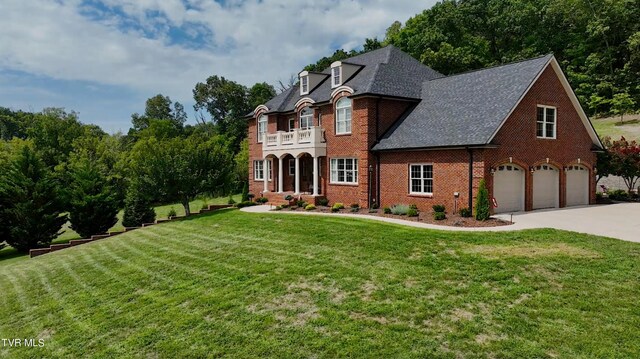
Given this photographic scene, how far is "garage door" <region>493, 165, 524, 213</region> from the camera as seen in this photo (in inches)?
779

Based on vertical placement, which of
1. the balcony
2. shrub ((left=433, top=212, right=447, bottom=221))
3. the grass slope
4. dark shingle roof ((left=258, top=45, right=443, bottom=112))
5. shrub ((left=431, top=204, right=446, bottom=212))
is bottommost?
the grass slope

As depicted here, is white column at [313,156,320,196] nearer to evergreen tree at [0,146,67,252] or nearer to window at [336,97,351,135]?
window at [336,97,351,135]

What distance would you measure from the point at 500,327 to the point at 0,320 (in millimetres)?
13736

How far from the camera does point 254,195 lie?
3469 centimetres

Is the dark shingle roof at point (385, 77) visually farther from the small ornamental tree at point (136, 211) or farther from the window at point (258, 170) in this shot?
the small ornamental tree at point (136, 211)

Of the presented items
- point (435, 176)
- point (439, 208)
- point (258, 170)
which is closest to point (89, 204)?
point (258, 170)

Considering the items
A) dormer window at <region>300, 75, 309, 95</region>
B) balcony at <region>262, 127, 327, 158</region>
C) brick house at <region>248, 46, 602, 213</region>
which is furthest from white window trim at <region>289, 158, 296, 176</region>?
dormer window at <region>300, 75, 309, 95</region>

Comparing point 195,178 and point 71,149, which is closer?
point 195,178

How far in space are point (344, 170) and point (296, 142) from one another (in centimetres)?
474

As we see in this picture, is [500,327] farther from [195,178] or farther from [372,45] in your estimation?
[372,45]

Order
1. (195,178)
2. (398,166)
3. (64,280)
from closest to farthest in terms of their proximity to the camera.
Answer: (64,280)
(398,166)
(195,178)

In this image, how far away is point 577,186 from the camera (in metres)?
24.2

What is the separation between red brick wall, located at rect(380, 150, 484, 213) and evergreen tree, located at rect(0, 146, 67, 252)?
22.1 m

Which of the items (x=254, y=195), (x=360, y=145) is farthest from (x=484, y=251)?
(x=254, y=195)
